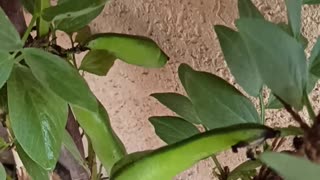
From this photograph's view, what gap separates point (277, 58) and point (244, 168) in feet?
0.63

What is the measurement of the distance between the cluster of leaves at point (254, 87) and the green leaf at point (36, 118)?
3.8 inches

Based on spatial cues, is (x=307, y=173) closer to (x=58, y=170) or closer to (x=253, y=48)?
(x=253, y=48)

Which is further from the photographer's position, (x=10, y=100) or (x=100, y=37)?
(x=100, y=37)

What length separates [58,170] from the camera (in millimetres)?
656

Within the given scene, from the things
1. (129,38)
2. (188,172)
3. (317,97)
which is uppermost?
(129,38)

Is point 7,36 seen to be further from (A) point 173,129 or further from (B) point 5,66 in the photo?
(A) point 173,129

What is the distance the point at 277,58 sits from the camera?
16.6 inches

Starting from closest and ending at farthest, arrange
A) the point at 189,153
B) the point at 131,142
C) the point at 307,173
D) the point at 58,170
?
the point at 307,173 → the point at 189,153 → the point at 58,170 → the point at 131,142

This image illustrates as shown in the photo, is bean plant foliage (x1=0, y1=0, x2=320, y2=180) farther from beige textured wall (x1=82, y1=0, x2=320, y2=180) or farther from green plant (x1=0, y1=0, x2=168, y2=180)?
beige textured wall (x1=82, y1=0, x2=320, y2=180)

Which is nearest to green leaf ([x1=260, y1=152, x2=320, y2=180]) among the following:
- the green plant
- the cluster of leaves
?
the cluster of leaves

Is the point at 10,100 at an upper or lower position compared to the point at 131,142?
upper

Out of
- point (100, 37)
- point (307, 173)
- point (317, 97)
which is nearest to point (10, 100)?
point (100, 37)

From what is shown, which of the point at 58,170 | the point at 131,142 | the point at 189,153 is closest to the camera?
the point at 189,153

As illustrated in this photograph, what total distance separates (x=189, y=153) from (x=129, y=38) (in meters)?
0.20
